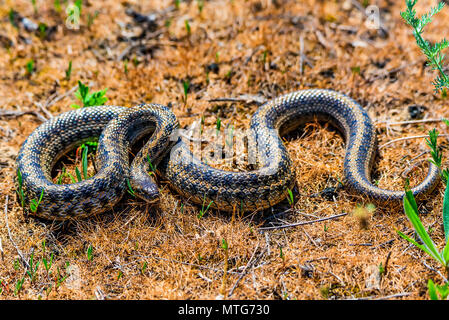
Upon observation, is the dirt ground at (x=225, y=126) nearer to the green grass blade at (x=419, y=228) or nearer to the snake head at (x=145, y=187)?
the snake head at (x=145, y=187)

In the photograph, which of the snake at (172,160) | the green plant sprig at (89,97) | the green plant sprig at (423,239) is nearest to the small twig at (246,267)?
the snake at (172,160)

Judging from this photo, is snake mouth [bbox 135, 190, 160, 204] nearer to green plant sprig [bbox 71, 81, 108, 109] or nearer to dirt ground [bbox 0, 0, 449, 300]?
dirt ground [bbox 0, 0, 449, 300]

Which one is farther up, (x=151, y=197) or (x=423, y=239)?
(x=423, y=239)

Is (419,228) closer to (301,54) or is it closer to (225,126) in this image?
(225,126)

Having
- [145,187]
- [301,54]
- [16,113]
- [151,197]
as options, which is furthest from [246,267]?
[16,113]

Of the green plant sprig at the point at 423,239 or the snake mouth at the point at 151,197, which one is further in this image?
the snake mouth at the point at 151,197

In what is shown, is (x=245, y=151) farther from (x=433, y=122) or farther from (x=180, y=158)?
(x=433, y=122)
